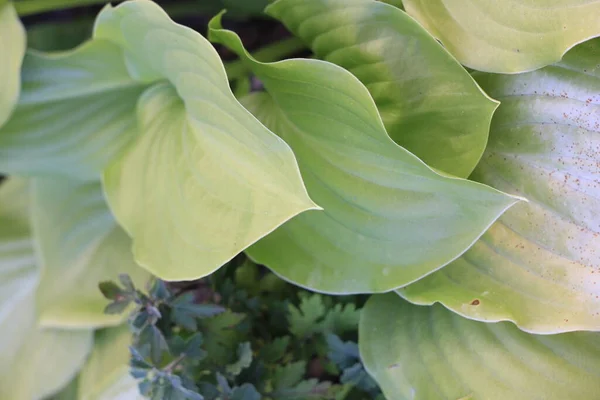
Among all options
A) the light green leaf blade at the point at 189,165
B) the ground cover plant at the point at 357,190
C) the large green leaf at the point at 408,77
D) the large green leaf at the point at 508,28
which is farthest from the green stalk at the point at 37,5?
the large green leaf at the point at 508,28

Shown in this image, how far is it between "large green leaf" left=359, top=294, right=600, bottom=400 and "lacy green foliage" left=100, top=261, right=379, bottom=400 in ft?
0.11

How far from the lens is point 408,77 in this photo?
368 mm

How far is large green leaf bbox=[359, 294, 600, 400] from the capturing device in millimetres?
395

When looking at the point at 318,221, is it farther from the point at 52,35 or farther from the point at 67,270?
the point at 52,35

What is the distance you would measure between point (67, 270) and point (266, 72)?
407 millimetres

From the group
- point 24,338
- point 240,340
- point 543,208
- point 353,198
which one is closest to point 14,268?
point 24,338

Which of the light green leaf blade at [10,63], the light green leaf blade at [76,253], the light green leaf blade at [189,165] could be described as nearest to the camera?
the light green leaf blade at [189,165]

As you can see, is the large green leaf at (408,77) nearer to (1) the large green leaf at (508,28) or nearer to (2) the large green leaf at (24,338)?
(1) the large green leaf at (508,28)

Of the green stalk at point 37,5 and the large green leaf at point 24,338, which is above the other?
the green stalk at point 37,5

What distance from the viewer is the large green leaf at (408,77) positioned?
0.35 meters

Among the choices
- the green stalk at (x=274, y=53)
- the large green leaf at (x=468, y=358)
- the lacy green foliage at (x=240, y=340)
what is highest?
the green stalk at (x=274, y=53)

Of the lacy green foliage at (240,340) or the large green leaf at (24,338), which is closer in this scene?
the lacy green foliage at (240,340)

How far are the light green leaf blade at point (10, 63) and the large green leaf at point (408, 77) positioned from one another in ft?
0.85

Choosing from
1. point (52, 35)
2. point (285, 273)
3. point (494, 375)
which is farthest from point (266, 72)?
point (52, 35)
